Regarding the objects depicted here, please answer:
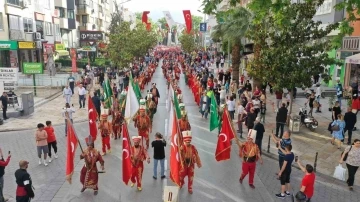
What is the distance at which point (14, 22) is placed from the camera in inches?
1346

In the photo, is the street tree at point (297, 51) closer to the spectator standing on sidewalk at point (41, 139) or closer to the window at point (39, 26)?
the spectator standing on sidewalk at point (41, 139)

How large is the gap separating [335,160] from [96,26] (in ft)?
212

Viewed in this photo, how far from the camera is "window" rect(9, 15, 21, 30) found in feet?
109

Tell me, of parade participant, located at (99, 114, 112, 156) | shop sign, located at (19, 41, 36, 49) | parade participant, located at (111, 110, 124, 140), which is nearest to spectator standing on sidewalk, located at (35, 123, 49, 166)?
parade participant, located at (99, 114, 112, 156)

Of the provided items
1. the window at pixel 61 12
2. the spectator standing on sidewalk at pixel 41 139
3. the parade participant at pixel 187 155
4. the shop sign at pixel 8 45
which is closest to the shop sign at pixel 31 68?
the shop sign at pixel 8 45

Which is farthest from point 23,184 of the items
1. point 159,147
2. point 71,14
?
point 71,14

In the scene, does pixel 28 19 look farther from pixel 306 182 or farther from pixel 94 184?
pixel 306 182

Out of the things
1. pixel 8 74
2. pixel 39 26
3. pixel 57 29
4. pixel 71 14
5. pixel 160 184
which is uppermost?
pixel 71 14

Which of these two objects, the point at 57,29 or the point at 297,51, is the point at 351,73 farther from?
the point at 57,29

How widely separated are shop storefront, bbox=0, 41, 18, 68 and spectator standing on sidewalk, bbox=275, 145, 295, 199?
30755 mm

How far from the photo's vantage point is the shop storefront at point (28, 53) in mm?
34719

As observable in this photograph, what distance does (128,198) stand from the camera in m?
8.63

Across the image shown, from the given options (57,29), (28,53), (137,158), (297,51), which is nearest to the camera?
(137,158)

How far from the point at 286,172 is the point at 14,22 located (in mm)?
33240
